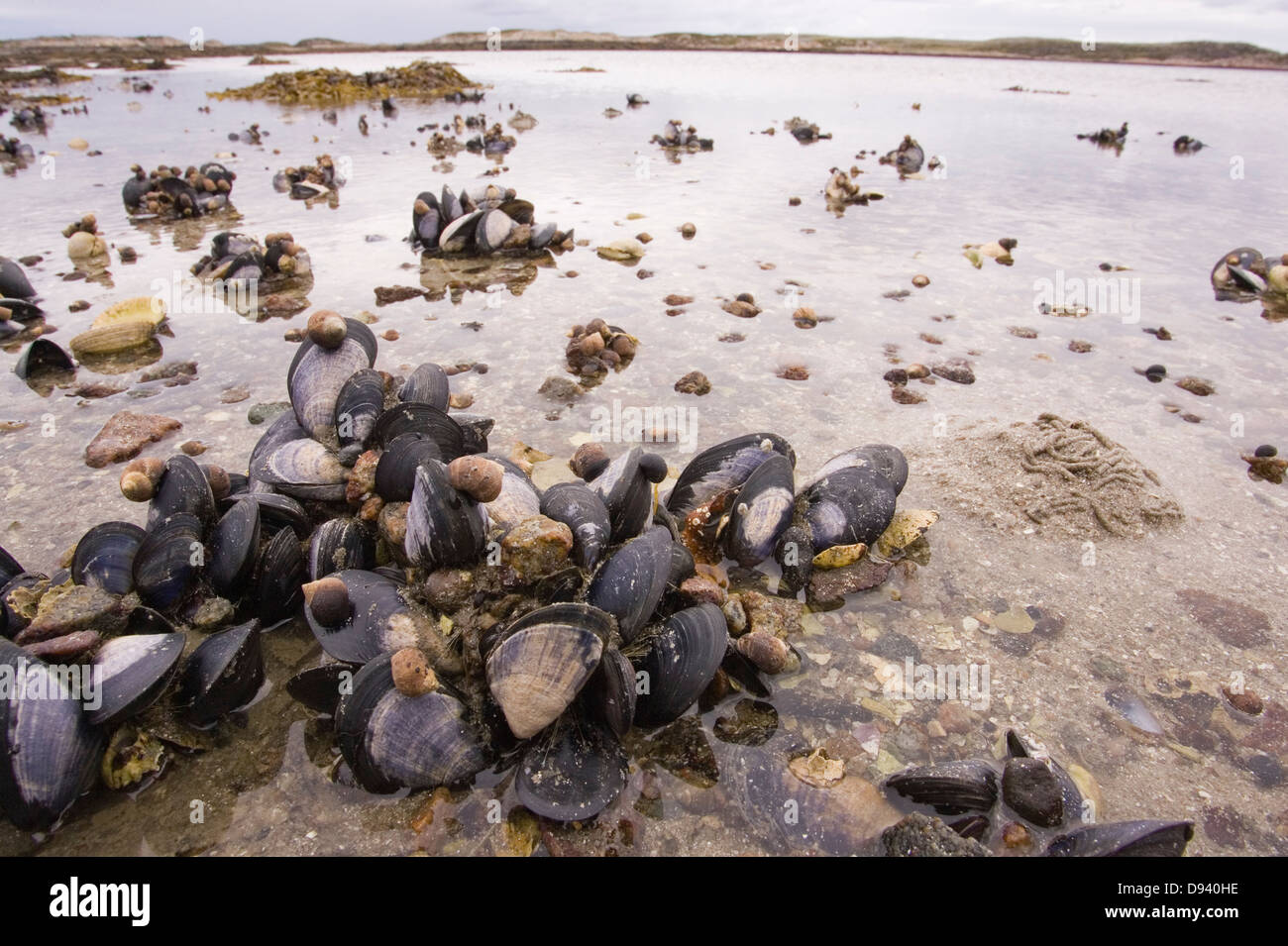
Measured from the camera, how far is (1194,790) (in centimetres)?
300

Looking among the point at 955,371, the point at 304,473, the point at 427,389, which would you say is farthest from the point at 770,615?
the point at 955,371

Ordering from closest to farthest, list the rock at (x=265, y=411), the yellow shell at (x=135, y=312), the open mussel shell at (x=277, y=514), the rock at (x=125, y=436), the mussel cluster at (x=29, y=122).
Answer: the open mussel shell at (x=277, y=514), the rock at (x=125, y=436), the rock at (x=265, y=411), the yellow shell at (x=135, y=312), the mussel cluster at (x=29, y=122)

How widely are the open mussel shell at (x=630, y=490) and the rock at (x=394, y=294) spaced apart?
19.1 feet

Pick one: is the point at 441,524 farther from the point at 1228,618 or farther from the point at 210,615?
the point at 1228,618

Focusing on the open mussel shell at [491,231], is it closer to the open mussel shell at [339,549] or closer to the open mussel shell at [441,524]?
the open mussel shell at [339,549]

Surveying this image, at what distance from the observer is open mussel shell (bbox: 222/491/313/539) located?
13.0ft

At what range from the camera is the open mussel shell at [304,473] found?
427cm

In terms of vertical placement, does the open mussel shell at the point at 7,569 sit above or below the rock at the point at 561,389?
below

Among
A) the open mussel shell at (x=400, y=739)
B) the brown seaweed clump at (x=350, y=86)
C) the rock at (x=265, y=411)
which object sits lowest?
the open mussel shell at (x=400, y=739)

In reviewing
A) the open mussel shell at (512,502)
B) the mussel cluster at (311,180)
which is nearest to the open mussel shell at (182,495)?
the open mussel shell at (512,502)

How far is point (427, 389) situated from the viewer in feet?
16.3

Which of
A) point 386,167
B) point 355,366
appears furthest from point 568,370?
point 386,167

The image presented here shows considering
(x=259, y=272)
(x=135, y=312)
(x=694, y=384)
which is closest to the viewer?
(x=694, y=384)

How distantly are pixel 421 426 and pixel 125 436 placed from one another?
3.21 meters
